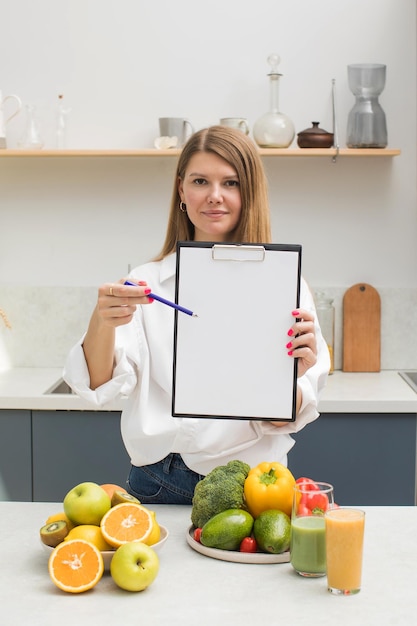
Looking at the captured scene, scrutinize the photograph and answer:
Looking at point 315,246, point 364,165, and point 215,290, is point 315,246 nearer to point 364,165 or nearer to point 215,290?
point 364,165

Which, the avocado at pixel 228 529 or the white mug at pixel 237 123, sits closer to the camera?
the avocado at pixel 228 529

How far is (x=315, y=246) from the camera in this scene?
3533 millimetres

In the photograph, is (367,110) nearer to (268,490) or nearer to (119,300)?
(119,300)

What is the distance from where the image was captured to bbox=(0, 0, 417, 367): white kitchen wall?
11.3 ft

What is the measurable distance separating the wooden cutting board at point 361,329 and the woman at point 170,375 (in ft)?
4.88

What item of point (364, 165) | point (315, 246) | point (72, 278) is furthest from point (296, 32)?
point (72, 278)

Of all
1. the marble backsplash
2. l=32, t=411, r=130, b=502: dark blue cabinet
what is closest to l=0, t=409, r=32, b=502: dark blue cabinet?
l=32, t=411, r=130, b=502: dark blue cabinet

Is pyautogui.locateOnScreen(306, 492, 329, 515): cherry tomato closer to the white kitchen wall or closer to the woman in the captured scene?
the woman

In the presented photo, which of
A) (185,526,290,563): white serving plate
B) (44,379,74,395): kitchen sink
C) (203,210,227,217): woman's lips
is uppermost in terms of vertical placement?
(203,210,227,217): woman's lips

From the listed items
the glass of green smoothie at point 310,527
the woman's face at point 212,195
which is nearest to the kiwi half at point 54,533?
the glass of green smoothie at point 310,527

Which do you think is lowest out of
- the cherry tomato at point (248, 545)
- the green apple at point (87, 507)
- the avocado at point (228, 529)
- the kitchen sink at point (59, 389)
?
the kitchen sink at point (59, 389)

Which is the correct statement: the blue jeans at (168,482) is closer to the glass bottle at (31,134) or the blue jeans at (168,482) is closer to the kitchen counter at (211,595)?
the kitchen counter at (211,595)

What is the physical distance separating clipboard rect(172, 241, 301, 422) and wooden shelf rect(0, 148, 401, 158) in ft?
5.57

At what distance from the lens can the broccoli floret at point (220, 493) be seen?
155 cm
